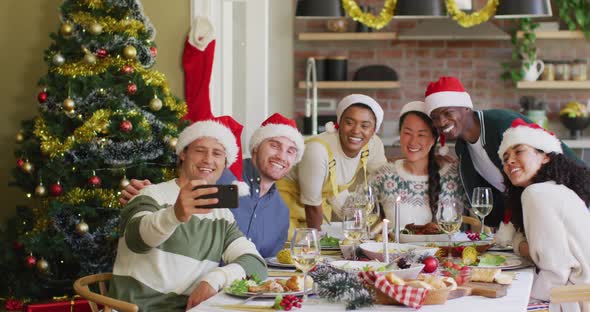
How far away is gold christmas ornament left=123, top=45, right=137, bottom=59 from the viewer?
15.2ft

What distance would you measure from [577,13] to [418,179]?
422cm

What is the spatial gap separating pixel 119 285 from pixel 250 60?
413cm

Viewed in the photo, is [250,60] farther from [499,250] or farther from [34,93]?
[499,250]

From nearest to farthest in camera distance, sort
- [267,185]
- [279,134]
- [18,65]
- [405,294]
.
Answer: [405,294] → [267,185] → [279,134] → [18,65]

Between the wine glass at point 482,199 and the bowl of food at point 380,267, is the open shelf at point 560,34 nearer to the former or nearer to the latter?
the wine glass at point 482,199

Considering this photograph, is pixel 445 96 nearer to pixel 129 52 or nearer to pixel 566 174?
pixel 566 174

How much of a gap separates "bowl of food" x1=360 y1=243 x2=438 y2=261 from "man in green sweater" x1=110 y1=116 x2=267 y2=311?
0.38 m

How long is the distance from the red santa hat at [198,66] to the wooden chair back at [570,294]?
10.3ft

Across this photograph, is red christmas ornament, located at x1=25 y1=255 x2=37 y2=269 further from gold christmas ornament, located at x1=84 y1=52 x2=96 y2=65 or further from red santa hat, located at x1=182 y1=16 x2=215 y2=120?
red santa hat, located at x1=182 y1=16 x2=215 y2=120

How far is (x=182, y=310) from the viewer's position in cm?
277

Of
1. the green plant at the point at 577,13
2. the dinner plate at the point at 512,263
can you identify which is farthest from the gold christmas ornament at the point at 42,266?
the green plant at the point at 577,13

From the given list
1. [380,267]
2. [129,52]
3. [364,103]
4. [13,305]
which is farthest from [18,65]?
[380,267]

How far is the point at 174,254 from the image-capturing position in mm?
2801

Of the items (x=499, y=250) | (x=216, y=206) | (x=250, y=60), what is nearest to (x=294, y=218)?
(x=499, y=250)
